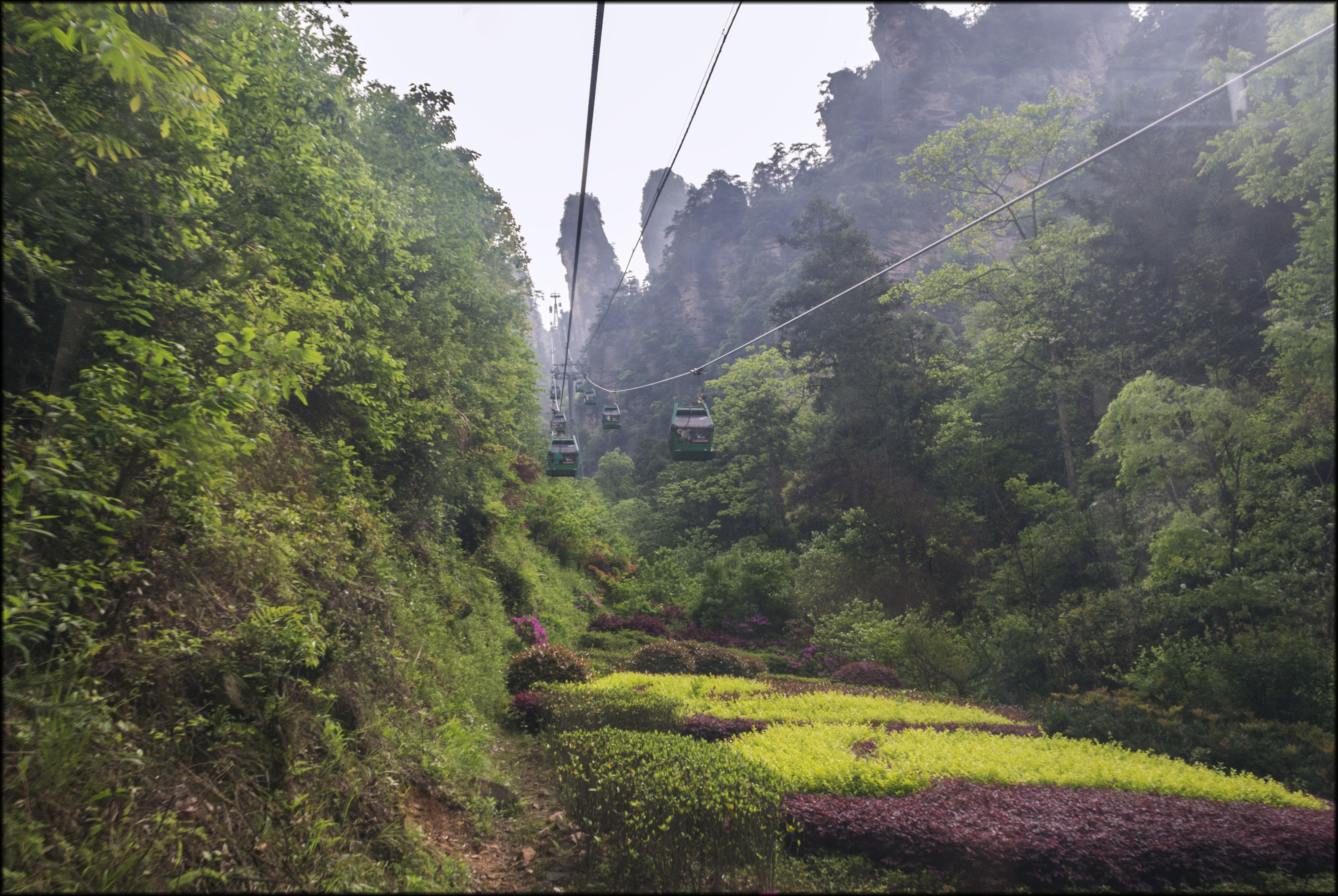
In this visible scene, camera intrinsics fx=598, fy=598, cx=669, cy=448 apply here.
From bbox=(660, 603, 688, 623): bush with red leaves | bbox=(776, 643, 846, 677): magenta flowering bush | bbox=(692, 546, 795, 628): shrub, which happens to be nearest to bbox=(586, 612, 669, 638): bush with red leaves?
bbox=(660, 603, 688, 623): bush with red leaves

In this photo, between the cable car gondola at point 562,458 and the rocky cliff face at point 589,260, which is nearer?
the cable car gondola at point 562,458

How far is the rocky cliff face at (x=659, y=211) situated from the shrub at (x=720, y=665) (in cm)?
7647

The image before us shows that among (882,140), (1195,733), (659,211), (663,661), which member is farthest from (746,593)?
(659,211)

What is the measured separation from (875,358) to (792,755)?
66.3 ft

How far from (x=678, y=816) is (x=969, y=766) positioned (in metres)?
3.46

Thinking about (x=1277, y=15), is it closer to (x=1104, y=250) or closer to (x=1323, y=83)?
(x=1323, y=83)

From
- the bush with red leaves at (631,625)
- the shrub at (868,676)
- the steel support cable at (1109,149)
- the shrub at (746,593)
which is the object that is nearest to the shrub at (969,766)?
the steel support cable at (1109,149)

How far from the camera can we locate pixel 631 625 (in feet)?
60.1

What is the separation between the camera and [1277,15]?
12.3ft

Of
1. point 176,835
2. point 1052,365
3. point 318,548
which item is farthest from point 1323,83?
point 1052,365

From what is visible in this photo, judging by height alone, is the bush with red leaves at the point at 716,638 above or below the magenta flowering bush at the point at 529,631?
below

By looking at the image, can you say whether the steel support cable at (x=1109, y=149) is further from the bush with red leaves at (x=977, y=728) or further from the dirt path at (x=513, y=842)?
the bush with red leaves at (x=977, y=728)

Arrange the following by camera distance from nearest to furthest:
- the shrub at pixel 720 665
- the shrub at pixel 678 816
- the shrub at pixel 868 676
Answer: the shrub at pixel 678 816, the shrub at pixel 720 665, the shrub at pixel 868 676

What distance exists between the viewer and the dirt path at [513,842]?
4148mm
